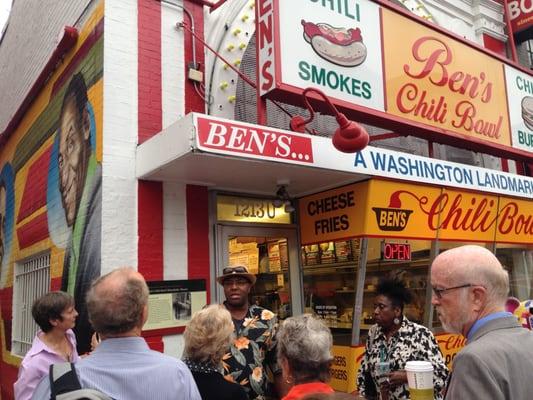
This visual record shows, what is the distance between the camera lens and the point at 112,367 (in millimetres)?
1972

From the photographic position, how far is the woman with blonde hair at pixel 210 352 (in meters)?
2.54

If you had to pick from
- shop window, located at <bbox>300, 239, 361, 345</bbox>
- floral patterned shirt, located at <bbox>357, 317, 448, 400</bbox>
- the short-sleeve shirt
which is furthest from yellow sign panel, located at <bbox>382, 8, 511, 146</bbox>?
the short-sleeve shirt

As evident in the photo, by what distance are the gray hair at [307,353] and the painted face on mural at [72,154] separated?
12.1 feet

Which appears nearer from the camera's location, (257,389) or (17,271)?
(257,389)

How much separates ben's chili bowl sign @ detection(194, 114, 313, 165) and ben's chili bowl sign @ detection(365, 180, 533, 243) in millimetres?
1256

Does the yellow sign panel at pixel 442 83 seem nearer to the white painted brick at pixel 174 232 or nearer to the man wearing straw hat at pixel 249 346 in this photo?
the white painted brick at pixel 174 232

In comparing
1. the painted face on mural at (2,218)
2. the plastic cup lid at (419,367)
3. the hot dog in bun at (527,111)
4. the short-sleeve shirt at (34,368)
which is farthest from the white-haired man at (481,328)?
the painted face on mural at (2,218)

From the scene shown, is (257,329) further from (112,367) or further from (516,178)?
(516,178)

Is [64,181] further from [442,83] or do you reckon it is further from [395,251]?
[442,83]

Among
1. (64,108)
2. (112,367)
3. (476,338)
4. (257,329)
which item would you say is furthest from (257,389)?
(64,108)

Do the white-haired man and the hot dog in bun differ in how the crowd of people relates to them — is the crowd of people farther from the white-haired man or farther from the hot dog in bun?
the hot dog in bun

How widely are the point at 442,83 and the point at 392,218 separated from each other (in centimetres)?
237

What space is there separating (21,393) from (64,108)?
3842 millimetres

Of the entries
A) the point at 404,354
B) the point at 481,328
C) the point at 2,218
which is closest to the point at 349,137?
the point at 404,354
